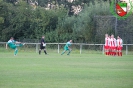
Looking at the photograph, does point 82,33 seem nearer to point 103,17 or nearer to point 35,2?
point 103,17

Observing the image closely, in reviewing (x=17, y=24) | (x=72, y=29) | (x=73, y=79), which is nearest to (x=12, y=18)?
(x=17, y=24)

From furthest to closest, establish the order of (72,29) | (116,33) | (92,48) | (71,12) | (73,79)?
(71,12) → (72,29) → (116,33) → (92,48) → (73,79)

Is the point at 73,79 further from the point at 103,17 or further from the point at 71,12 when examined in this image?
the point at 71,12

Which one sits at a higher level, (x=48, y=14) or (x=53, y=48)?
(x=48, y=14)

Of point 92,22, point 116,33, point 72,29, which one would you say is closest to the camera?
point 116,33

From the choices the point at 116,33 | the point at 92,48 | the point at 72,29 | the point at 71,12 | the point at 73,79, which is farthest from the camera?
the point at 71,12

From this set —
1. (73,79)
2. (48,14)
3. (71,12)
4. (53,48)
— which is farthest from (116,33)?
(73,79)

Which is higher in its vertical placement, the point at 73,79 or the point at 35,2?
the point at 35,2

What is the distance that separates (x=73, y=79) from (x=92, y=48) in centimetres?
3624

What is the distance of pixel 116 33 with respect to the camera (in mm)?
58375

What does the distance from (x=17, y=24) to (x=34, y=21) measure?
96.4 inches

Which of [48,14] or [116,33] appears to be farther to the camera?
[48,14]

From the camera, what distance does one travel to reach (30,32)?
2749 inches

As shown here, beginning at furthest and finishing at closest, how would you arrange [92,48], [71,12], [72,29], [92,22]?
[71,12] < [72,29] < [92,22] < [92,48]
